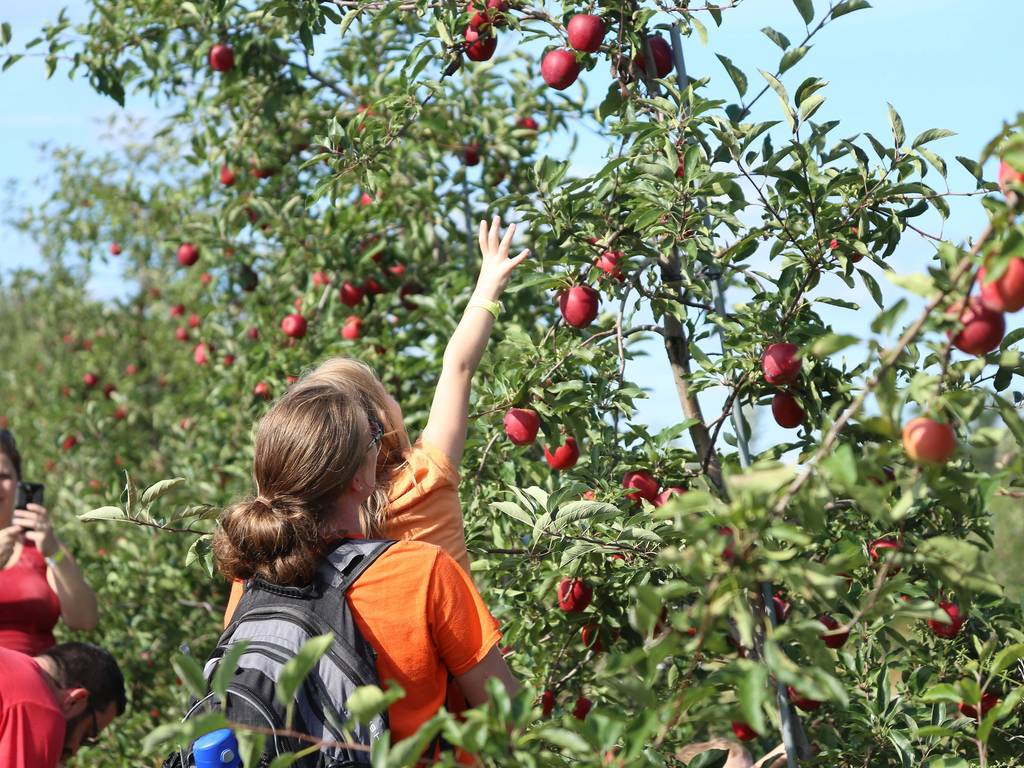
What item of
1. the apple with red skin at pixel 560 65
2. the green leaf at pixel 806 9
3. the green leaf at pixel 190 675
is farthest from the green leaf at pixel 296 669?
the apple with red skin at pixel 560 65

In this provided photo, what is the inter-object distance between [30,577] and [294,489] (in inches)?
63.8

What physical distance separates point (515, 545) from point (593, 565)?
0.32 metres

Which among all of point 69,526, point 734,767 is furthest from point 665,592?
Answer: point 69,526

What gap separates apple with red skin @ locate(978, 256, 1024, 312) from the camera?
0.99 m

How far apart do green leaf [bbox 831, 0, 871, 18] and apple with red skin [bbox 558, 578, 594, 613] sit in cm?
110

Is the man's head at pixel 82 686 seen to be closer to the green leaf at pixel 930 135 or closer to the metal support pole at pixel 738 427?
the metal support pole at pixel 738 427

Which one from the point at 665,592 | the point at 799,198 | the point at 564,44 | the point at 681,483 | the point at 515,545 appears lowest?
the point at 515,545

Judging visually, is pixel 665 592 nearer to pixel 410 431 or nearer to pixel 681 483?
pixel 681 483

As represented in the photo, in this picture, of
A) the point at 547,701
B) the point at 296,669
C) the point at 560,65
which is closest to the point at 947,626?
the point at 547,701

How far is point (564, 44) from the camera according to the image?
224cm

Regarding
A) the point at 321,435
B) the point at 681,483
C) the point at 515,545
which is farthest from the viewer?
the point at 515,545

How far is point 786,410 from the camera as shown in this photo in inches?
78.8

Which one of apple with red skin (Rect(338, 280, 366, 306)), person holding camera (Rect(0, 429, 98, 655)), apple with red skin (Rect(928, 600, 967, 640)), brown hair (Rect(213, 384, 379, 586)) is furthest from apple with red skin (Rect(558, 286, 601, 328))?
apple with red skin (Rect(338, 280, 366, 306))

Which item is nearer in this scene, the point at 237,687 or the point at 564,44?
the point at 237,687
